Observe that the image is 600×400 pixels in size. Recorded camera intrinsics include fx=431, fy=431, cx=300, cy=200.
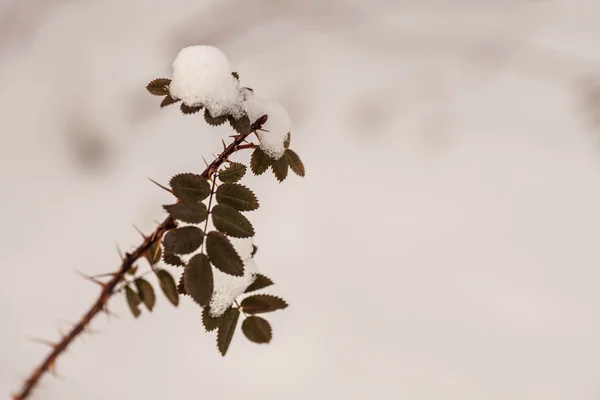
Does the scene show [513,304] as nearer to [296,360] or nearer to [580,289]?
[580,289]

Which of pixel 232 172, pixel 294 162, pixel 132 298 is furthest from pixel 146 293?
pixel 294 162

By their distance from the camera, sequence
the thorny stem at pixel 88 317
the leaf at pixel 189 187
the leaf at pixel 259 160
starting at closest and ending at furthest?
the thorny stem at pixel 88 317
the leaf at pixel 189 187
the leaf at pixel 259 160

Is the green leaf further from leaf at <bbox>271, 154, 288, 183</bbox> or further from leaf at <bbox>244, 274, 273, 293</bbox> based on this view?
leaf at <bbox>244, 274, 273, 293</bbox>

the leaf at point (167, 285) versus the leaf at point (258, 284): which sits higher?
the leaf at point (258, 284)

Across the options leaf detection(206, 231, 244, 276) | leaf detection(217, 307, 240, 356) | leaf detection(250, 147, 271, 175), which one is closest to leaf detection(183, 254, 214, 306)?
leaf detection(206, 231, 244, 276)

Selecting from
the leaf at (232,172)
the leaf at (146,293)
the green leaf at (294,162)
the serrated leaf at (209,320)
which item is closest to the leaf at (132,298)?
the leaf at (146,293)

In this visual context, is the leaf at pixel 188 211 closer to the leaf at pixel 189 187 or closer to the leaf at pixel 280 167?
the leaf at pixel 189 187

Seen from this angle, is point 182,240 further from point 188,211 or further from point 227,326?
point 227,326
